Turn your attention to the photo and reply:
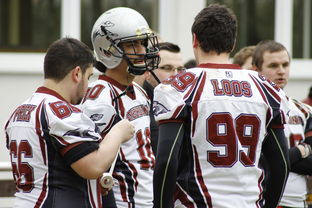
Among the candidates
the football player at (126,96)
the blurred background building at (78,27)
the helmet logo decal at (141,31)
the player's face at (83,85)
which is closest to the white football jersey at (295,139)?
the football player at (126,96)

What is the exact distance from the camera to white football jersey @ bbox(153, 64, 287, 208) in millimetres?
4242

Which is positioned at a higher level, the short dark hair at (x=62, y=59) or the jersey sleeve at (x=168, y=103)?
the short dark hair at (x=62, y=59)

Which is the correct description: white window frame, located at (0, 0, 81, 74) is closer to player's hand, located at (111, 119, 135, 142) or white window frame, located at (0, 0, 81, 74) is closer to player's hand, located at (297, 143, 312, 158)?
player's hand, located at (297, 143, 312, 158)

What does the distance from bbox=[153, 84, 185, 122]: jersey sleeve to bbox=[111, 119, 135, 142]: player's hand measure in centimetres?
19

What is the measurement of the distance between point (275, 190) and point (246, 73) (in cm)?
69

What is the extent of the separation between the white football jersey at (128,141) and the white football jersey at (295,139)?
143cm

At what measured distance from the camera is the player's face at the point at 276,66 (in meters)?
6.14

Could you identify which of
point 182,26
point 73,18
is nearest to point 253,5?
point 182,26

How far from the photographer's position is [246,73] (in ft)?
14.4

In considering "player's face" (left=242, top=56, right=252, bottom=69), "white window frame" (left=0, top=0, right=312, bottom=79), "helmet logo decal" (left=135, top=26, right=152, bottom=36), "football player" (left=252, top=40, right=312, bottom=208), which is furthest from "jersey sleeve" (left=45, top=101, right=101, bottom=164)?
"white window frame" (left=0, top=0, right=312, bottom=79)

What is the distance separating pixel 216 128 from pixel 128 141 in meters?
0.70

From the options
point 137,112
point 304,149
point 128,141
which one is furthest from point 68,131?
point 304,149

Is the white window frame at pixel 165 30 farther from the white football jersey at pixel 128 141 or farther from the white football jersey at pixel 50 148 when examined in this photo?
the white football jersey at pixel 50 148

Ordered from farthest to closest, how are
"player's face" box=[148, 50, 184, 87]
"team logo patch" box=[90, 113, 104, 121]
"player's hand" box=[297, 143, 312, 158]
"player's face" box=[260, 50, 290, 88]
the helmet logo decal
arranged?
"player's face" box=[148, 50, 184, 87] → "player's face" box=[260, 50, 290, 88] → "player's hand" box=[297, 143, 312, 158] → the helmet logo decal → "team logo patch" box=[90, 113, 104, 121]
